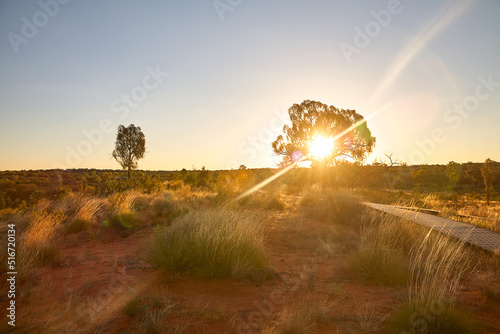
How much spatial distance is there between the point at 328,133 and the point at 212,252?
24477 millimetres

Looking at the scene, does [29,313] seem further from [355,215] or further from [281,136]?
[281,136]

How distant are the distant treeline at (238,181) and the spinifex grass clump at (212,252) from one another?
6901mm

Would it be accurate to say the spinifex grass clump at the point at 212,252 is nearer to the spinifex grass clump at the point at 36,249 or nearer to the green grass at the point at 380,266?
the green grass at the point at 380,266

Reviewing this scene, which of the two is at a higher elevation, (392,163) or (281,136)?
(281,136)

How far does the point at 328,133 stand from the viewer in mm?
26859

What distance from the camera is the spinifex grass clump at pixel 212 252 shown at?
4.27 m

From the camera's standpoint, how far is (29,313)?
302cm

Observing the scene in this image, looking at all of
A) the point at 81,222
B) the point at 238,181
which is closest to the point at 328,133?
the point at 238,181

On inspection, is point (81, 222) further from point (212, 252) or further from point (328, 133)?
point (328, 133)

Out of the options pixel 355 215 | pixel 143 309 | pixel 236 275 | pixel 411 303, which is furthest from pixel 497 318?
pixel 355 215

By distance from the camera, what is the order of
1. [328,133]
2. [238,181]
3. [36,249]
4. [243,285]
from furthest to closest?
1. [328,133]
2. [238,181]
3. [36,249]
4. [243,285]

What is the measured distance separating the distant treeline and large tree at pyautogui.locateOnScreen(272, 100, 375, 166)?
6.37 feet

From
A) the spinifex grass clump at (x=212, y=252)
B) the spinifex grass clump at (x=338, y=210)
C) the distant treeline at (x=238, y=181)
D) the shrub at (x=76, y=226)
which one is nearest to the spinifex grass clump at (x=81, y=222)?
the shrub at (x=76, y=226)

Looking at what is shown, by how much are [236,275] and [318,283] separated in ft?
4.22
